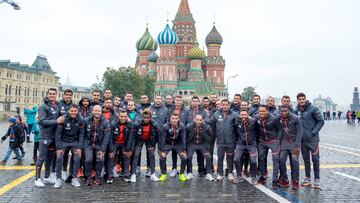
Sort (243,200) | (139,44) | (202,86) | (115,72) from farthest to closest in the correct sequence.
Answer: (139,44) → (202,86) → (115,72) → (243,200)

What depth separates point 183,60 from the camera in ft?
256

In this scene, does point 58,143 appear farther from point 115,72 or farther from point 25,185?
point 115,72

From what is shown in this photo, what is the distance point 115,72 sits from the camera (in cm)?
6347

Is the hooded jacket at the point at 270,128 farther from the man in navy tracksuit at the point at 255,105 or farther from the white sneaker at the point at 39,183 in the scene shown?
the white sneaker at the point at 39,183

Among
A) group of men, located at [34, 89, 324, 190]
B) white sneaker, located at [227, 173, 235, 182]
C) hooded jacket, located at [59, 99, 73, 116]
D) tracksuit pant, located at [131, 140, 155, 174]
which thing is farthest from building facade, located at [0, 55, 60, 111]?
white sneaker, located at [227, 173, 235, 182]

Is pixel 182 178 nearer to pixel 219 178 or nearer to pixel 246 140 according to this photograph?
pixel 219 178

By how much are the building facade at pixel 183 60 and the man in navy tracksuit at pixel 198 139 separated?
6025 cm

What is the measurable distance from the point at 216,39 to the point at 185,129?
235ft

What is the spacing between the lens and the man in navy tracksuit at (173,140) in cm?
840

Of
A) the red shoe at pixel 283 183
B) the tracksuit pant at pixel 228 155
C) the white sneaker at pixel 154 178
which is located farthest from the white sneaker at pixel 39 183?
the red shoe at pixel 283 183

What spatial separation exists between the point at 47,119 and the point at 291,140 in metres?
5.81

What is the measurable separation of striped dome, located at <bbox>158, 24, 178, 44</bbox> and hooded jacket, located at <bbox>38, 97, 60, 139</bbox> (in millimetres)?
66703

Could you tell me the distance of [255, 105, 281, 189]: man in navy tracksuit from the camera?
783 cm

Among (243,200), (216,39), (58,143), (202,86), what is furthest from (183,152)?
(216,39)
